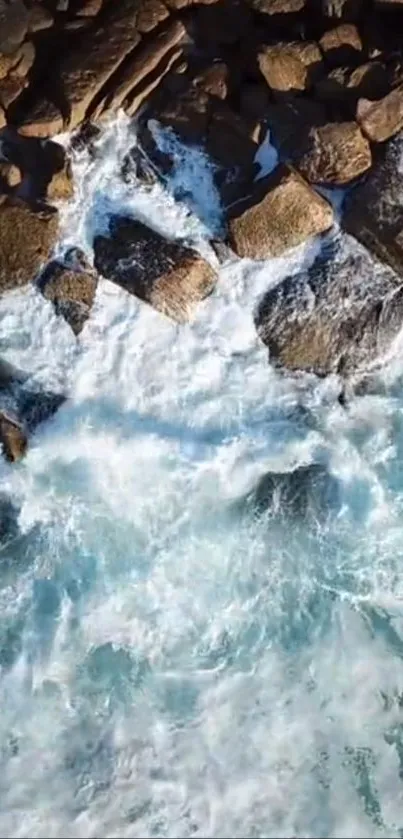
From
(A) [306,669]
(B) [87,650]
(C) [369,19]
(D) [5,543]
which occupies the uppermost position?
(C) [369,19]

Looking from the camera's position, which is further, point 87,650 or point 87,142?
point 87,142

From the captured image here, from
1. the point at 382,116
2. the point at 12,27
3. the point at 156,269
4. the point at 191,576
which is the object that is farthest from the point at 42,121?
the point at 191,576

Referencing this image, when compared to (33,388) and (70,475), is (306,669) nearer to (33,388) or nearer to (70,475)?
(70,475)

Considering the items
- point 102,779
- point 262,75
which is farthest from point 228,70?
point 102,779

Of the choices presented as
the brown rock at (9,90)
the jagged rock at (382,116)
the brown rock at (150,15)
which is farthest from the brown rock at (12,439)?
the jagged rock at (382,116)

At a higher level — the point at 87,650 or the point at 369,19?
the point at 369,19
